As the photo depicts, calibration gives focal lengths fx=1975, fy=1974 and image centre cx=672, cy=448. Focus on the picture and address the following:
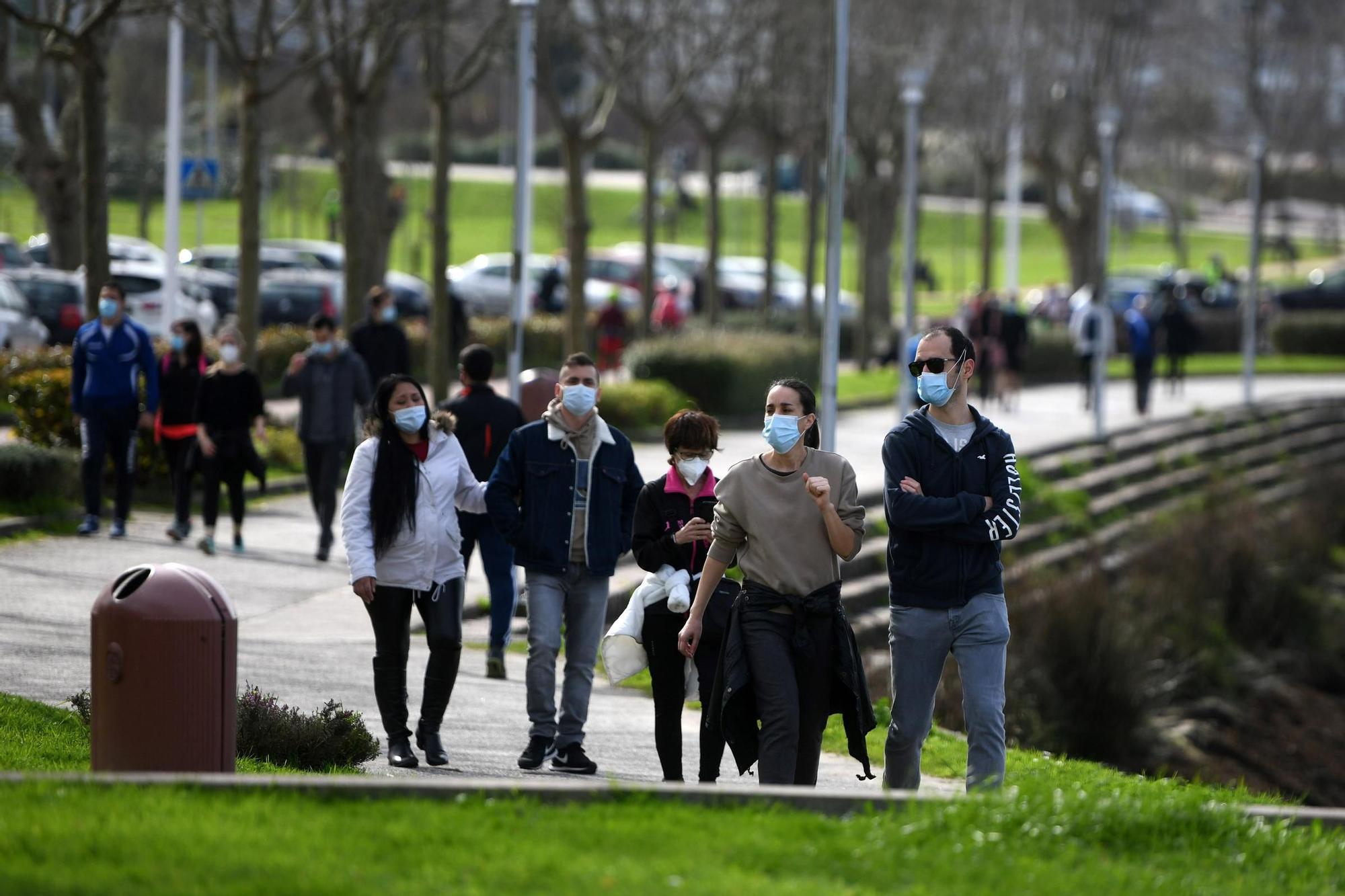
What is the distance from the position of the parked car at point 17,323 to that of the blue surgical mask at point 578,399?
18580mm

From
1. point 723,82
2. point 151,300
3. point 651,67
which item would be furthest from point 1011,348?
point 151,300

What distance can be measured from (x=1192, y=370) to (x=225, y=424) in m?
30.9

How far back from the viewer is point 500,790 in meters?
6.38

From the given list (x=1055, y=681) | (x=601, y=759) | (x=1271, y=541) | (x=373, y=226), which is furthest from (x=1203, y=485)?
(x=601, y=759)

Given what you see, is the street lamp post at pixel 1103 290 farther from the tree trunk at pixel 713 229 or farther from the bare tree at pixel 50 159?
the bare tree at pixel 50 159

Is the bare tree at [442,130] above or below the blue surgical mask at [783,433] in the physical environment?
above

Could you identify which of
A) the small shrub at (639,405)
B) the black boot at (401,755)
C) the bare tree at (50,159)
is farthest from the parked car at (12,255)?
the black boot at (401,755)

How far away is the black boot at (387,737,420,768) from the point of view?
8648 mm

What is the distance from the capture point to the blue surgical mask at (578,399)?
908 cm

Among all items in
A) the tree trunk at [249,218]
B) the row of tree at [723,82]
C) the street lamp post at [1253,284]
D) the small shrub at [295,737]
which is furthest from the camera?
the street lamp post at [1253,284]

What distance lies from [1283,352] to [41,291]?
30.5 metres

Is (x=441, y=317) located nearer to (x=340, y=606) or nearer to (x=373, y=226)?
(x=373, y=226)

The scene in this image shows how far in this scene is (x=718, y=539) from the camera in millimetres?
7609

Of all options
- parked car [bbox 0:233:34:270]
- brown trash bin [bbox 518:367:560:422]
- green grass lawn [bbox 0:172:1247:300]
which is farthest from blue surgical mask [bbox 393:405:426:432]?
green grass lawn [bbox 0:172:1247:300]
